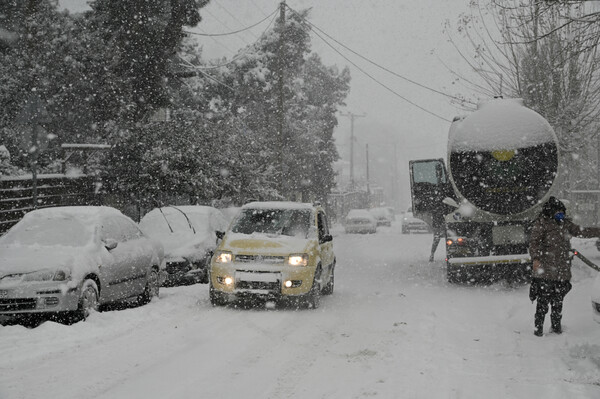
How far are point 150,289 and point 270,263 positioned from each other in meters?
2.32

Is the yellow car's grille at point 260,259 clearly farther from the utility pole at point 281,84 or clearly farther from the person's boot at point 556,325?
the utility pole at point 281,84

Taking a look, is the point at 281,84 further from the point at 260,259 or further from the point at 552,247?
the point at 552,247

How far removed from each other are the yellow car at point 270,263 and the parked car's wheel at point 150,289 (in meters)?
1.23

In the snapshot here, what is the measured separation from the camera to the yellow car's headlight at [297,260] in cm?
994

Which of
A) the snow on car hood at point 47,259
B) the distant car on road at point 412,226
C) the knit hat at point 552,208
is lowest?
the distant car on road at point 412,226

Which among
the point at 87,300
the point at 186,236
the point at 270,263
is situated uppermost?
the point at 186,236

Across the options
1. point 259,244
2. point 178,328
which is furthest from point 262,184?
point 178,328

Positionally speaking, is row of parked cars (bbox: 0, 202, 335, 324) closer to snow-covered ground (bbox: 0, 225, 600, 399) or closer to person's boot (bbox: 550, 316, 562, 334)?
snow-covered ground (bbox: 0, 225, 600, 399)

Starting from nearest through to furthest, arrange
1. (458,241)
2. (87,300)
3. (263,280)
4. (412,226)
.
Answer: (87,300), (263,280), (458,241), (412,226)

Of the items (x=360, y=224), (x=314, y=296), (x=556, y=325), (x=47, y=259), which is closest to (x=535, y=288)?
(x=556, y=325)

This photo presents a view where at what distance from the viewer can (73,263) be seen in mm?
8391

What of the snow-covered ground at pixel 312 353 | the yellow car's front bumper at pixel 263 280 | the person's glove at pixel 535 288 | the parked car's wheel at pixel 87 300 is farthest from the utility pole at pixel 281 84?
the person's glove at pixel 535 288

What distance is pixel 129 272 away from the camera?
9.90 m

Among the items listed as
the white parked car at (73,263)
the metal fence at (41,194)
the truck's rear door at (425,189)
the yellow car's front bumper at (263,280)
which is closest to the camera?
the white parked car at (73,263)
